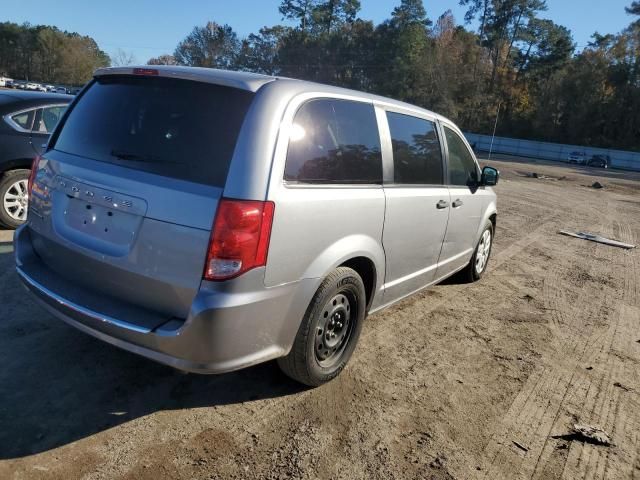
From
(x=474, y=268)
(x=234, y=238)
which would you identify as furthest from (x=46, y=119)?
(x=474, y=268)

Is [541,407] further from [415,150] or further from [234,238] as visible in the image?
[234,238]

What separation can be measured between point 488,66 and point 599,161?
102ft

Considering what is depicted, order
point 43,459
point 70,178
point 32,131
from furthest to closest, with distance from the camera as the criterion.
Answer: point 32,131, point 70,178, point 43,459

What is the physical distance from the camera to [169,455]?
8.45ft

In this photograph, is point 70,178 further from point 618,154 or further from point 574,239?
point 618,154

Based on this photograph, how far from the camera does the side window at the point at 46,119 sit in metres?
6.12

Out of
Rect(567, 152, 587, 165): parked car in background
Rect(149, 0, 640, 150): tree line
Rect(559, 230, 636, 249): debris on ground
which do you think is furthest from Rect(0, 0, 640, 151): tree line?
Rect(559, 230, 636, 249): debris on ground

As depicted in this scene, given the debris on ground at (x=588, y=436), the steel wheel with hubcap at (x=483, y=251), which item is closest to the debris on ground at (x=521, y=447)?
the debris on ground at (x=588, y=436)

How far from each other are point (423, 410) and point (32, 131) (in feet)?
18.4

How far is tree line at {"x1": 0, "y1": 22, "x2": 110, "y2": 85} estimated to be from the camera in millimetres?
97562

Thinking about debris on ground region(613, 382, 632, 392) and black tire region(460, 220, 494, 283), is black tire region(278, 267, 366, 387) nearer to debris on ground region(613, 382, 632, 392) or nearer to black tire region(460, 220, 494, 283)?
debris on ground region(613, 382, 632, 392)

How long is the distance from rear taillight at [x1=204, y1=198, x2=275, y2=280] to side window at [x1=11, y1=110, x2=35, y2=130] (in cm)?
486

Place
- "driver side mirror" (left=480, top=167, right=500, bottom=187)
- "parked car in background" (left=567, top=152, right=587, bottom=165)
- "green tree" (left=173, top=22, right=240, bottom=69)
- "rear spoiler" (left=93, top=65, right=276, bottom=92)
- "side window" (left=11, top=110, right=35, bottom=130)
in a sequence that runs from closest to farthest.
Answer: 1. "rear spoiler" (left=93, top=65, right=276, bottom=92)
2. "driver side mirror" (left=480, top=167, right=500, bottom=187)
3. "side window" (left=11, top=110, right=35, bottom=130)
4. "parked car in background" (left=567, top=152, right=587, bottom=165)
5. "green tree" (left=173, top=22, right=240, bottom=69)

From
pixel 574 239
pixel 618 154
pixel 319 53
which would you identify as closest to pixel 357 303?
pixel 574 239
